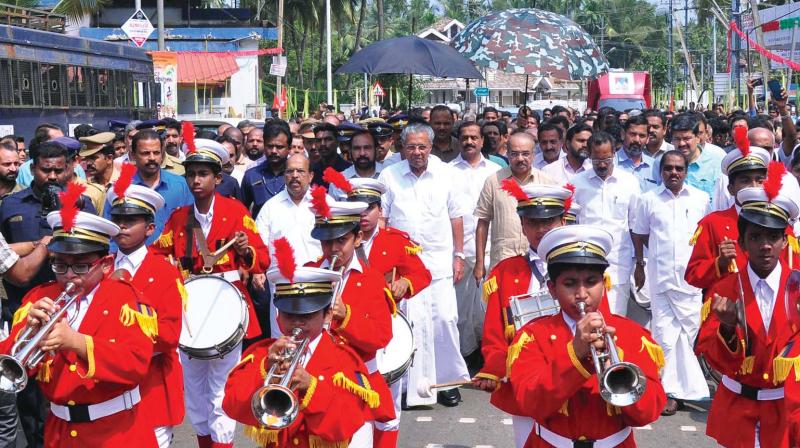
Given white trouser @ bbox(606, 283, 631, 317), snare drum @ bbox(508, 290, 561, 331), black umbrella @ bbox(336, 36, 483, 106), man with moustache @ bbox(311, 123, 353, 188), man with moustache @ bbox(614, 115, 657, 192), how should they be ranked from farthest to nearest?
black umbrella @ bbox(336, 36, 483, 106) → man with moustache @ bbox(614, 115, 657, 192) → man with moustache @ bbox(311, 123, 353, 188) → white trouser @ bbox(606, 283, 631, 317) → snare drum @ bbox(508, 290, 561, 331)

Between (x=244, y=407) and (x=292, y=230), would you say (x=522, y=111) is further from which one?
(x=244, y=407)

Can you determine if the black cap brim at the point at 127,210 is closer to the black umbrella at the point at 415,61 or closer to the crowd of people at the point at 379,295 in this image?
the crowd of people at the point at 379,295

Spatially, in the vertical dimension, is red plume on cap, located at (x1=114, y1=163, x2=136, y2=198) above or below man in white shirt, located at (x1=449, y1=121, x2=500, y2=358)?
above

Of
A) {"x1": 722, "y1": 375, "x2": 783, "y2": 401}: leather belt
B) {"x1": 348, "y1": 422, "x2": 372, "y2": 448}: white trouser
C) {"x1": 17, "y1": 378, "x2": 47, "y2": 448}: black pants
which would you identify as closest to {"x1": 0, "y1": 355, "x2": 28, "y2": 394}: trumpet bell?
{"x1": 348, "y1": 422, "x2": 372, "y2": 448}: white trouser

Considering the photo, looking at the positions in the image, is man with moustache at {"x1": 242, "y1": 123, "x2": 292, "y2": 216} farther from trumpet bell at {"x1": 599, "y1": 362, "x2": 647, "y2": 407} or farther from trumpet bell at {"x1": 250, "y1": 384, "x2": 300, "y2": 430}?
trumpet bell at {"x1": 599, "y1": 362, "x2": 647, "y2": 407}

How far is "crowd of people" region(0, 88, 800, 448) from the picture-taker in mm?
4547

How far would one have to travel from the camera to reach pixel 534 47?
1402 centimetres

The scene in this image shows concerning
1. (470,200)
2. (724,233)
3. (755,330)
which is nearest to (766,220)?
(755,330)

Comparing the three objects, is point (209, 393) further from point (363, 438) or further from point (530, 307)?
point (530, 307)

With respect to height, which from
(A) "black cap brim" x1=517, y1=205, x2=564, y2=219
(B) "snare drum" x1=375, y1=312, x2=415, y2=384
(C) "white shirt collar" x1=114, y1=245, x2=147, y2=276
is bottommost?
(B) "snare drum" x1=375, y1=312, x2=415, y2=384

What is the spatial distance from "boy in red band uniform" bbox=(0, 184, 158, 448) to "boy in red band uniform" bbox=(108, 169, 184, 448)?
1.00 feet

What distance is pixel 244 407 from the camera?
4711mm

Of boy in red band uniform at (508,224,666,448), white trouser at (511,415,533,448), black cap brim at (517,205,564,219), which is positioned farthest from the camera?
black cap brim at (517,205,564,219)

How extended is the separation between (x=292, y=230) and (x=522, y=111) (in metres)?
8.50
